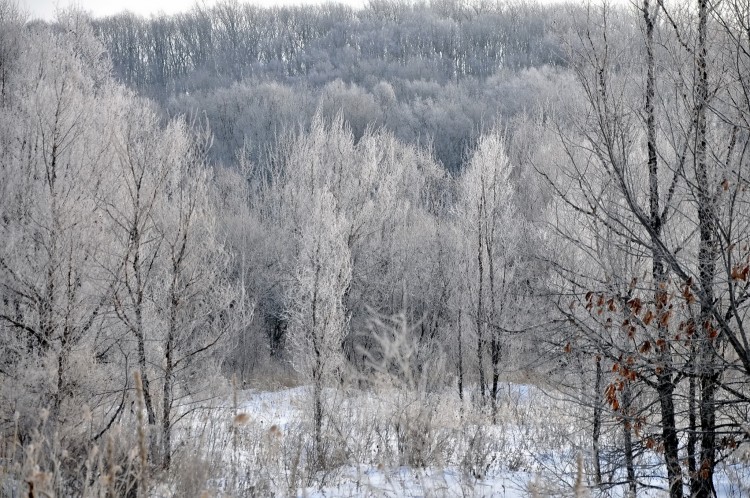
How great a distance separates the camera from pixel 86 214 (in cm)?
981

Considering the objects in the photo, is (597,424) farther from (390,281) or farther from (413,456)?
(390,281)

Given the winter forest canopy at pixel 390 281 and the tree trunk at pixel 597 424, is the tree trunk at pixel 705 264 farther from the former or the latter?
the tree trunk at pixel 597 424

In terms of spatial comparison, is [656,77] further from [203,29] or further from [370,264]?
[203,29]

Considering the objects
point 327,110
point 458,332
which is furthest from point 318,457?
point 327,110

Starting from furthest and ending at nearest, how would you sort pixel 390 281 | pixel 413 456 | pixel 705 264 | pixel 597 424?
pixel 390 281, pixel 597 424, pixel 413 456, pixel 705 264

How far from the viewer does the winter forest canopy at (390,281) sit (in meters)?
4.34

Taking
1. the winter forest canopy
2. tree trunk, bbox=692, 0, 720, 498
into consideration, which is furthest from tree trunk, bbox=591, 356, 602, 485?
Answer: tree trunk, bbox=692, 0, 720, 498

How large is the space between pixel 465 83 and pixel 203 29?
26877mm

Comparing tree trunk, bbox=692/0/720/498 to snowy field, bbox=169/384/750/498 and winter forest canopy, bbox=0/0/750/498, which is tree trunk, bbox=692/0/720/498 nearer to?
winter forest canopy, bbox=0/0/750/498

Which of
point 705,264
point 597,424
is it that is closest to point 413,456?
point 597,424

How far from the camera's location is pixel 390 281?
24.0 m

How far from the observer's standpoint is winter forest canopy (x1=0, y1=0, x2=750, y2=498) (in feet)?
14.2

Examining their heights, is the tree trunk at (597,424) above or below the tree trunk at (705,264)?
below

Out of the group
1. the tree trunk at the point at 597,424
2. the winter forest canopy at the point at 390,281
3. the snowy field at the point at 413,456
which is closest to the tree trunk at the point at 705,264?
the winter forest canopy at the point at 390,281
